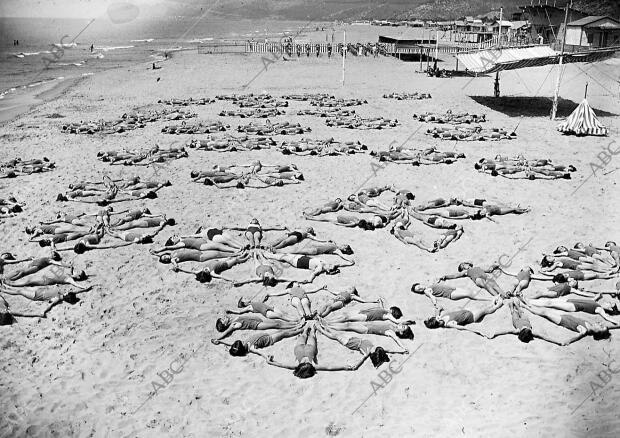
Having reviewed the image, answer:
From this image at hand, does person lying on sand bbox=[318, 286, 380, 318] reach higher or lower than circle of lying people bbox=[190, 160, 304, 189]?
lower

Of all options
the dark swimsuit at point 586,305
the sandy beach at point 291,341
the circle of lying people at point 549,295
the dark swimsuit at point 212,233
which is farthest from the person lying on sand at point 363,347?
the dark swimsuit at point 212,233

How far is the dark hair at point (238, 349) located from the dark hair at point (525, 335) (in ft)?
12.8

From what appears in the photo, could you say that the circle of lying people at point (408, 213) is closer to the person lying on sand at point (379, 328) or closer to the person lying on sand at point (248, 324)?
the person lying on sand at point (379, 328)

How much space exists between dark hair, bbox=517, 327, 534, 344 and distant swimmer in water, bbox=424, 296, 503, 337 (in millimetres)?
498

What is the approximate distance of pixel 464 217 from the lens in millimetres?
11984

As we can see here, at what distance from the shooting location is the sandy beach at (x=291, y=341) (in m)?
6.08

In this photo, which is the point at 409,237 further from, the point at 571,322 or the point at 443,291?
the point at 571,322

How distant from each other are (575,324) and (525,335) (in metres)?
0.86

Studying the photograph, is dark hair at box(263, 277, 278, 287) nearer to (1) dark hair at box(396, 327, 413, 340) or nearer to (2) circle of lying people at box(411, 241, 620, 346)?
(2) circle of lying people at box(411, 241, 620, 346)

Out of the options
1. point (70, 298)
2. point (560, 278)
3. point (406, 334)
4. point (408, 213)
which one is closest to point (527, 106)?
point (408, 213)

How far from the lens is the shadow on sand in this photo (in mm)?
25016

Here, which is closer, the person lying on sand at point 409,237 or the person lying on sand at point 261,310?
the person lying on sand at point 261,310

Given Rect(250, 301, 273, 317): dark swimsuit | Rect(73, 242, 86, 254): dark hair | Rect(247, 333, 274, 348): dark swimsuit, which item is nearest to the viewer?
Rect(247, 333, 274, 348): dark swimsuit

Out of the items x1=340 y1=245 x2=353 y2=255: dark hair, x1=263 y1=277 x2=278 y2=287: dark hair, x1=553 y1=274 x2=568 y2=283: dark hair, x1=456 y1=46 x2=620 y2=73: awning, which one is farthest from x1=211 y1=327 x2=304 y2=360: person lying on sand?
x1=456 y1=46 x2=620 y2=73: awning
